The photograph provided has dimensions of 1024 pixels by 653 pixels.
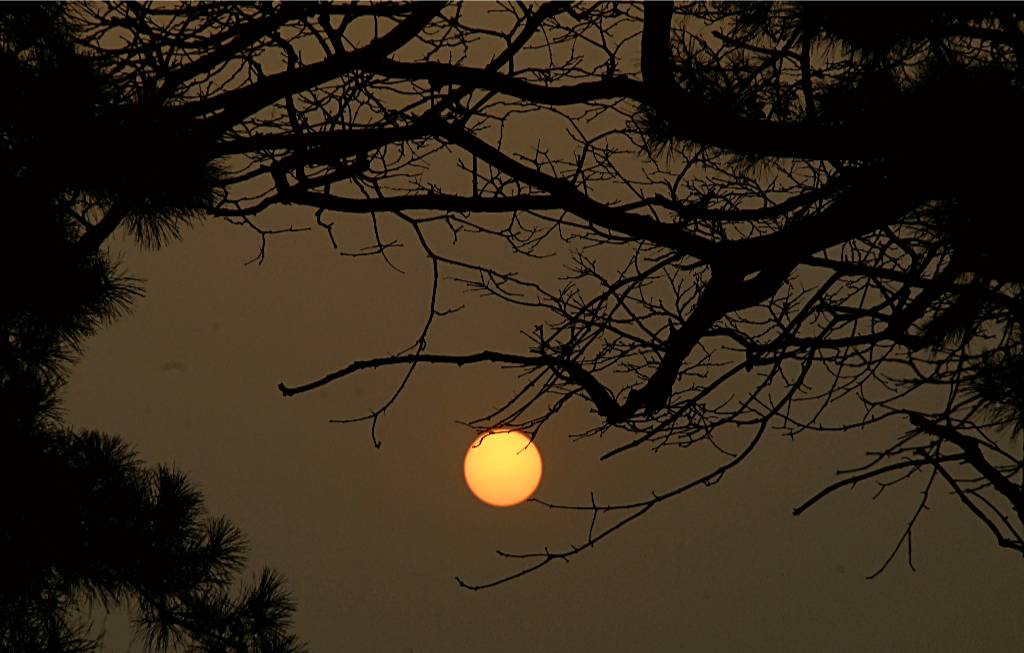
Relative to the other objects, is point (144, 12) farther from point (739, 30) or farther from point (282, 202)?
point (739, 30)

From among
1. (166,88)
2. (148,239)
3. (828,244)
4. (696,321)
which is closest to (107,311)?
(148,239)

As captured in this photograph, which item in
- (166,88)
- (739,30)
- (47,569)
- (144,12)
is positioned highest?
(739,30)

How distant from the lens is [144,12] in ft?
8.54

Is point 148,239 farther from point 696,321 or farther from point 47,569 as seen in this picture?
point 696,321

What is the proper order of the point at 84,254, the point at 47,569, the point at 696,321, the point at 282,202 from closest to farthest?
the point at 84,254
the point at 696,321
the point at 282,202
the point at 47,569

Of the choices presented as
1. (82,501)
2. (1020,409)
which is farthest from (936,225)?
(82,501)

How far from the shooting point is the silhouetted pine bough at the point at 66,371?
7.55 feet

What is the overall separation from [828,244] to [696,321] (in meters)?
0.37

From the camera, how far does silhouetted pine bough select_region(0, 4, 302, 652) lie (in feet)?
7.55

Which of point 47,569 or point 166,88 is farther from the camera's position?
point 47,569

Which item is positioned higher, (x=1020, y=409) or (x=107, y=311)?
(x=107, y=311)

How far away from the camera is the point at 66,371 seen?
12.0 feet

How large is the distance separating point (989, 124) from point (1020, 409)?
0.76 metres

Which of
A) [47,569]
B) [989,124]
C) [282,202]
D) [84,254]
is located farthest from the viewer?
[47,569]
